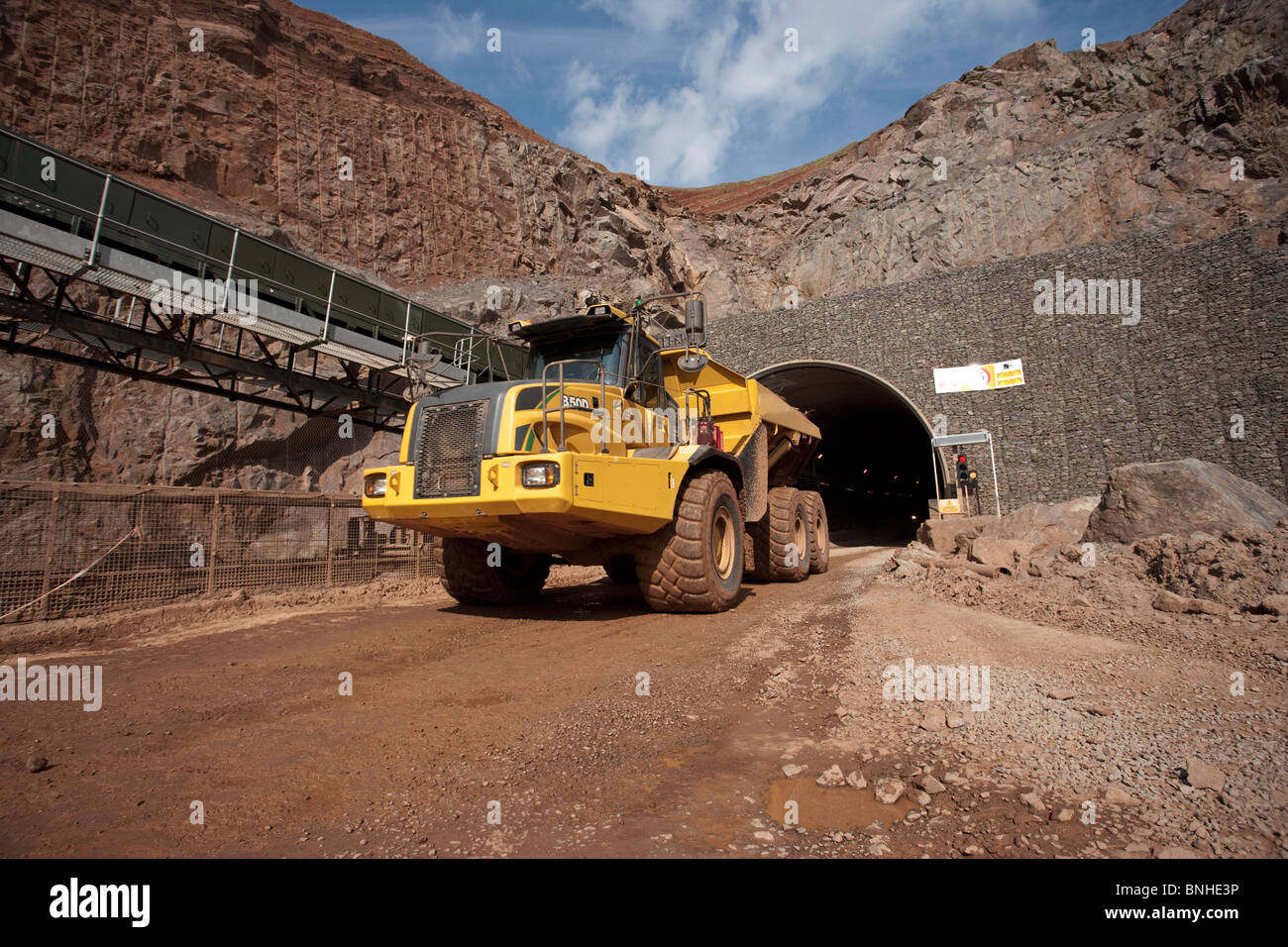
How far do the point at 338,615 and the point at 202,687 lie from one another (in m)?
3.14

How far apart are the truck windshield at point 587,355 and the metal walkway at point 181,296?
61cm

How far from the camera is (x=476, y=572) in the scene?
7383 mm

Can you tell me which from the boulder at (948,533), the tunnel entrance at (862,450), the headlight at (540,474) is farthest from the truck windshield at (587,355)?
the tunnel entrance at (862,450)

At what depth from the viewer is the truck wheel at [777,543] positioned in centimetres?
961

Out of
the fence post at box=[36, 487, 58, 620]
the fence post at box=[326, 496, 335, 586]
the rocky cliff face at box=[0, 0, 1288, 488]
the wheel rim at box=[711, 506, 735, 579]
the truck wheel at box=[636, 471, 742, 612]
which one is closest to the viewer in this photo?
the truck wheel at box=[636, 471, 742, 612]

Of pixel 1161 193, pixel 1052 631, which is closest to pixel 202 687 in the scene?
pixel 1052 631

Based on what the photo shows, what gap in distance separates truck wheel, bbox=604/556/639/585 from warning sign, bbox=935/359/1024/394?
47.4 ft

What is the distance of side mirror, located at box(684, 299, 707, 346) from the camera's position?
21.4ft

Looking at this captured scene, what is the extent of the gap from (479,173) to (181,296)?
898 inches

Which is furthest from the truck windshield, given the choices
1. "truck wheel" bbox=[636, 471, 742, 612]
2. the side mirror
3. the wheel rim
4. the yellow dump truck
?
the wheel rim

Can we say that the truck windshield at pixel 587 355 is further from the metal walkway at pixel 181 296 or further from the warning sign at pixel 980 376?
the warning sign at pixel 980 376
